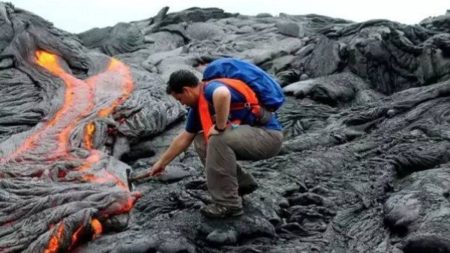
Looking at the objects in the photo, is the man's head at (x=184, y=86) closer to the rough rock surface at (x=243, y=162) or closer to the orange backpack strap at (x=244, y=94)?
the orange backpack strap at (x=244, y=94)

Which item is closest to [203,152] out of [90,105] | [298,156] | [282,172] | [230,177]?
[230,177]

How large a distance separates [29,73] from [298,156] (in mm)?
5647

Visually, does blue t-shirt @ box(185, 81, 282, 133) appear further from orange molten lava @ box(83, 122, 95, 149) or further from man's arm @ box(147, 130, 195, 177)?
orange molten lava @ box(83, 122, 95, 149)

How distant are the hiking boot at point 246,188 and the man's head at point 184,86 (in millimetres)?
1287

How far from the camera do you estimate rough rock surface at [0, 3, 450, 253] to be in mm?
6619

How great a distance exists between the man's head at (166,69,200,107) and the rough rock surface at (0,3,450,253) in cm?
137

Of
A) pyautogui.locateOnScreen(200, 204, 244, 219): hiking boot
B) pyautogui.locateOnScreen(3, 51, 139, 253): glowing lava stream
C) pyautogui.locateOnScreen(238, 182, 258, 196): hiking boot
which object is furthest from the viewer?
pyautogui.locateOnScreen(238, 182, 258, 196): hiking boot

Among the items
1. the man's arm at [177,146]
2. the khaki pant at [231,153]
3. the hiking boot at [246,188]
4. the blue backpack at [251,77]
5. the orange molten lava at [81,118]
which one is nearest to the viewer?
the khaki pant at [231,153]

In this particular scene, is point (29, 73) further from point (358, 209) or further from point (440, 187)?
point (440, 187)

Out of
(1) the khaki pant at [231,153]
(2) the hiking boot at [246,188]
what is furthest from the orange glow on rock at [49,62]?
(1) the khaki pant at [231,153]

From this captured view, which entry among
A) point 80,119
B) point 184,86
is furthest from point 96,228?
point 80,119

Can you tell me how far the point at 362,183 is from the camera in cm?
808

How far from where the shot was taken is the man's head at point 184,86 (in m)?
6.32

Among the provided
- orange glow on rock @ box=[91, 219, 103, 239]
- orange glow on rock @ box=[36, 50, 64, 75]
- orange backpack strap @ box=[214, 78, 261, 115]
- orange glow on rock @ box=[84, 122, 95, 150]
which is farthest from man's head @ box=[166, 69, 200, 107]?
orange glow on rock @ box=[36, 50, 64, 75]
